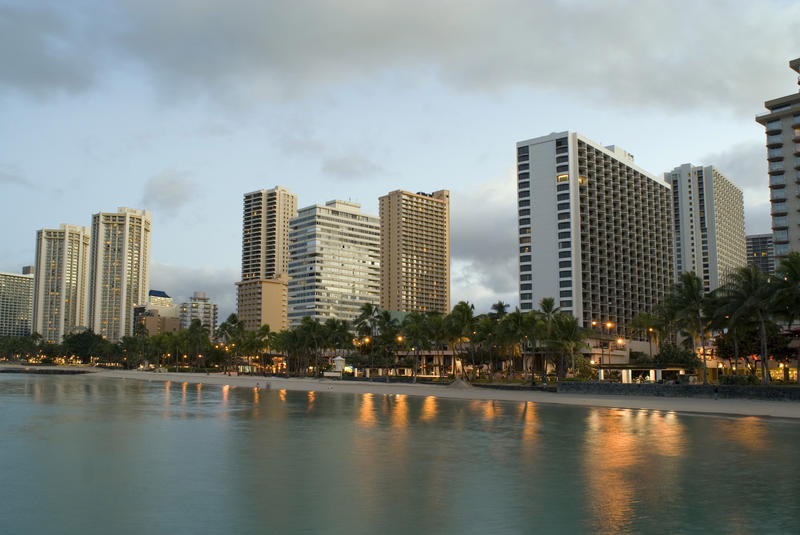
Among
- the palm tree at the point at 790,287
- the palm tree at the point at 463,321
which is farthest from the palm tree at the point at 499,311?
the palm tree at the point at 790,287

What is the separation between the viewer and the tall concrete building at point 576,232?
533 feet

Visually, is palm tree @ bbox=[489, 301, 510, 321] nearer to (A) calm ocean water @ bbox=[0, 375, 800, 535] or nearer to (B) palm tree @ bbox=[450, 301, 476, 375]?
(B) palm tree @ bbox=[450, 301, 476, 375]

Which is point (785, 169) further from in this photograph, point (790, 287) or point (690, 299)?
point (790, 287)

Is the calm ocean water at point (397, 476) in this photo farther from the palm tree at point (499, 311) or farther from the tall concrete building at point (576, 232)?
the tall concrete building at point (576, 232)

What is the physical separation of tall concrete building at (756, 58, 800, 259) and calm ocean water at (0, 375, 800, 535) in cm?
10108

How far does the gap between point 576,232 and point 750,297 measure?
10172 cm

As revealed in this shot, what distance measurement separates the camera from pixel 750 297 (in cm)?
6266

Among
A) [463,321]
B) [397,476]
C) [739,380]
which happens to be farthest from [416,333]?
[397,476]

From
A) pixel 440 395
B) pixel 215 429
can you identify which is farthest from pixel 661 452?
pixel 440 395

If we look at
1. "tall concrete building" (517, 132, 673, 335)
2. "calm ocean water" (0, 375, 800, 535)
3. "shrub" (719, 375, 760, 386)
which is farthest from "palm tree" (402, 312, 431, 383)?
"calm ocean water" (0, 375, 800, 535)

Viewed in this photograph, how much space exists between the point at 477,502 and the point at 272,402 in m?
49.1

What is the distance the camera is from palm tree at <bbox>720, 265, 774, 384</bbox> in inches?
2441

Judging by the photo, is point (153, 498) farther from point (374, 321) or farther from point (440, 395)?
point (374, 321)

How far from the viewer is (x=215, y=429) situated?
40250 millimetres
